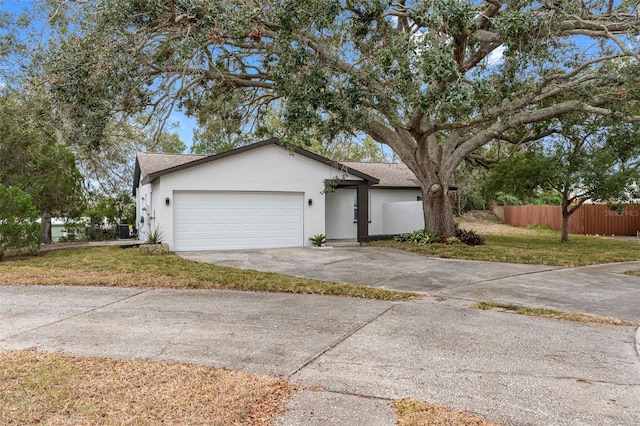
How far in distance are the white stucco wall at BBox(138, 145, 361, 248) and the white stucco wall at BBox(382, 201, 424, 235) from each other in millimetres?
3215

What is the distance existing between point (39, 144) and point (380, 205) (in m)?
13.4

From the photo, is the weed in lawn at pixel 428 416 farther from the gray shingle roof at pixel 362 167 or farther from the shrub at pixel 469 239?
the gray shingle roof at pixel 362 167

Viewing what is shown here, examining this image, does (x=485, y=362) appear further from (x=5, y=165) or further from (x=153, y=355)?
(x=5, y=165)

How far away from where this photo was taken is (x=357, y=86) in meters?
9.55

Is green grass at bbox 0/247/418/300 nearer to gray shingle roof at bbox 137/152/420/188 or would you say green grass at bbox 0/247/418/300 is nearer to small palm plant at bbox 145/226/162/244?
small palm plant at bbox 145/226/162/244

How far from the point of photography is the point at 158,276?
909cm

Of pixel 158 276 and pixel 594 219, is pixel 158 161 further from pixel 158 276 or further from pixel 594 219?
pixel 594 219

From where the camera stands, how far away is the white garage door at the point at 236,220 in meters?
14.7

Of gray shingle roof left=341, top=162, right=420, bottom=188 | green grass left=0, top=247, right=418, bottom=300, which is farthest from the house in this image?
gray shingle roof left=341, top=162, right=420, bottom=188

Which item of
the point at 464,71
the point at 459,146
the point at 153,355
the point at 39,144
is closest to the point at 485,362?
the point at 153,355

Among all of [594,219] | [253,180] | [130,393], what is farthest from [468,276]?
[594,219]

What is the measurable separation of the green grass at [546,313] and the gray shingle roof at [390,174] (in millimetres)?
12824

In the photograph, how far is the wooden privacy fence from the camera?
23.0m

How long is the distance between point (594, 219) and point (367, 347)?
24351mm
